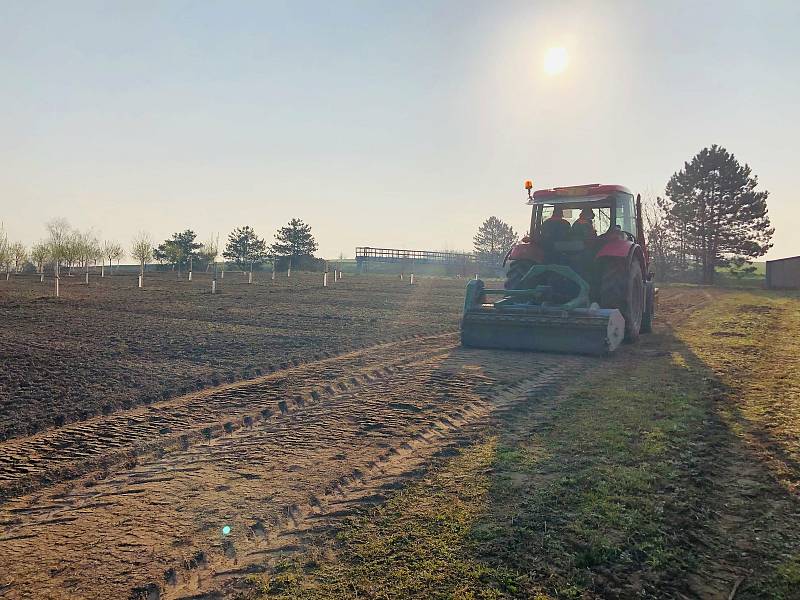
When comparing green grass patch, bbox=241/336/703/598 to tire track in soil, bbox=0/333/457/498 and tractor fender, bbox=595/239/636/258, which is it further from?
tractor fender, bbox=595/239/636/258

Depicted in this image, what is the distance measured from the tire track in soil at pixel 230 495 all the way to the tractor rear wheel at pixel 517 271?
4.24 meters

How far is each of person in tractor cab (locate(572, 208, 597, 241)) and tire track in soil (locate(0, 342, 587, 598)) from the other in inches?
191

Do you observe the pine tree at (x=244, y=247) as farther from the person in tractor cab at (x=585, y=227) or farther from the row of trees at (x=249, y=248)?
the person in tractor cab at (x=585, y=227)

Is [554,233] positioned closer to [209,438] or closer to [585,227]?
[585,227]

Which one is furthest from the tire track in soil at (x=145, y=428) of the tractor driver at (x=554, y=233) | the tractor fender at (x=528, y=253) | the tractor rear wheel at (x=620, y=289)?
the tractor driver at (x=554, y=233)

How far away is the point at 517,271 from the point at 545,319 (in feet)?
5.53

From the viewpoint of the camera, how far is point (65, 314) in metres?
14.2

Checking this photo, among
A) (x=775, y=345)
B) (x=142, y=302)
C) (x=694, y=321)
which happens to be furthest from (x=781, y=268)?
(x=142, y=302)

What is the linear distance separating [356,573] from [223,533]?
0.91 metres

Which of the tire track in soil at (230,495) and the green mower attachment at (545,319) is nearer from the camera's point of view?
the tire track in soil at (230,495)

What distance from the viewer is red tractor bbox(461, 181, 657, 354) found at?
355 inches

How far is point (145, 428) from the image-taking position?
200 inches

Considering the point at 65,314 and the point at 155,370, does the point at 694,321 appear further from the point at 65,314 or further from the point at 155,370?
the point at 65,314

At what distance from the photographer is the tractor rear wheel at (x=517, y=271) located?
10.4 meters
